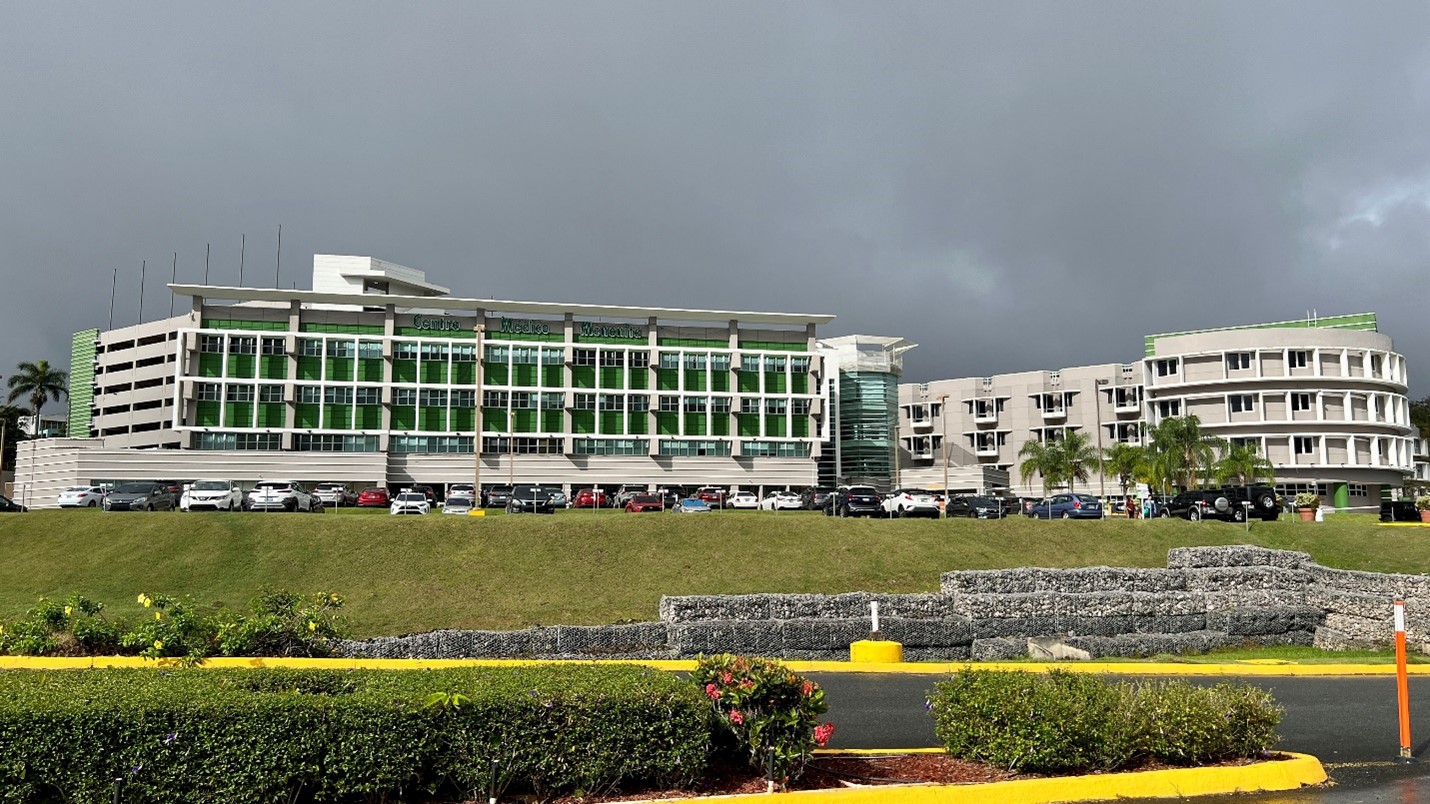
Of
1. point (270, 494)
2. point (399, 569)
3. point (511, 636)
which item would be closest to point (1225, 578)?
point (511, 636)

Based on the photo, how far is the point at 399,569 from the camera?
102 ft

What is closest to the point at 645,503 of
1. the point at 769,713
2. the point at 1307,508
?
the point at 1307,508

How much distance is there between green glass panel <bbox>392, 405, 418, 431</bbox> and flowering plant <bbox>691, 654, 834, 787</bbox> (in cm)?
9105

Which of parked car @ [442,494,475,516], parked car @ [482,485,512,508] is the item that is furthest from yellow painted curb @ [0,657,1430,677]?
parked car @ [482,485,512,508]

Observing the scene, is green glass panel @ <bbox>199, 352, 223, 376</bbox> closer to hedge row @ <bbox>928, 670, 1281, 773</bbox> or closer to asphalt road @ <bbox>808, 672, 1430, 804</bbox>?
asphalt road @ <bbox>808, 672, 1430, 804</bbox>

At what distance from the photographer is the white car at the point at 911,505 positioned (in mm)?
54375

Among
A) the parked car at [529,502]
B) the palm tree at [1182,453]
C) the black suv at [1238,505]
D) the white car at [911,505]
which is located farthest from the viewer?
the palm tree at [1182,453]

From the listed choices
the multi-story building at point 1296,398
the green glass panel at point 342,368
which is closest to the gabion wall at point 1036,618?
the multi-story building at point 1296,398

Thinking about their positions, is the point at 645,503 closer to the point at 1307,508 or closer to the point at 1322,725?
the point at 1307,508

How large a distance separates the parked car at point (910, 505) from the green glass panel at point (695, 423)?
46396 millimetres

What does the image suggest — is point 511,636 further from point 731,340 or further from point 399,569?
point 731,340

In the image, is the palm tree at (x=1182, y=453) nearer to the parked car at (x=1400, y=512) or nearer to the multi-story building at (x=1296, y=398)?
the parked car at (x=1400, y=512)

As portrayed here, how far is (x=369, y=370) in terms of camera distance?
95938 millimetres

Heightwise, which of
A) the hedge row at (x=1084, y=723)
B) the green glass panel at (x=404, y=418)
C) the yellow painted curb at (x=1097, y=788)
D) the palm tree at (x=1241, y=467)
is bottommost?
the yellow painted curb at (x=1097, y=788)
